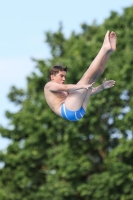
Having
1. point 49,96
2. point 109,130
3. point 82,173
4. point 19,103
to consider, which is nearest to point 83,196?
point 82,173

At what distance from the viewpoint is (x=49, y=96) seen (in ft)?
38.0

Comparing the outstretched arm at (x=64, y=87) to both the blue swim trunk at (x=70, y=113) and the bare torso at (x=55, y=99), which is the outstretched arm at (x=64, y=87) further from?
the blue swim trunk at (x=70, y=113)

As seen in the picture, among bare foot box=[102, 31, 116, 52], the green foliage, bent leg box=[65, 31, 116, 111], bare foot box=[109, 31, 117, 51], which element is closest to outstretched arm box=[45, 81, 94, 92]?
bent leg box=[65, 31, 116, 111]

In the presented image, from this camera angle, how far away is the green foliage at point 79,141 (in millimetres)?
33250

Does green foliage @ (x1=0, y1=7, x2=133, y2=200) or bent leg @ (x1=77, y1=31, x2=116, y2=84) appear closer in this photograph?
bent leg @ (x1=77, y1=31, x2=116, y2=84)

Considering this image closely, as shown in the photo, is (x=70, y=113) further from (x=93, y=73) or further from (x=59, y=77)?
(x=93, y=73)

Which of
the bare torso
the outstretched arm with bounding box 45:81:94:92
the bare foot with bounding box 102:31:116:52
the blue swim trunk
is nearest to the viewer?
the outstretched arm with bounding box 45:81:94:92

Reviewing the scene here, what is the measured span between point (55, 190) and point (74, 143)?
8.19 feet

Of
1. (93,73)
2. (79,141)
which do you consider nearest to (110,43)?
(93,73)

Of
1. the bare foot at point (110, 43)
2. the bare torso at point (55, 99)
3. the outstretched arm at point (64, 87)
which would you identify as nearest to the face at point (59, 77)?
the outstretched arm at point (64, 87)

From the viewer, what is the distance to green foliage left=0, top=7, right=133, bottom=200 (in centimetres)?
3325

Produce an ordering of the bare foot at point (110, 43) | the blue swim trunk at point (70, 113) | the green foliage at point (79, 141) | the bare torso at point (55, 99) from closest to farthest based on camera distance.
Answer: the bare foot at point (110, 43) → the blue swim trunk at point (70, 113) → the bare torso at point (55, 99) → the green foliage at point (79, 141)

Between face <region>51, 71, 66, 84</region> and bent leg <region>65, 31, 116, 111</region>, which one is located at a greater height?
face <region>51, 71, 66, 84</region>

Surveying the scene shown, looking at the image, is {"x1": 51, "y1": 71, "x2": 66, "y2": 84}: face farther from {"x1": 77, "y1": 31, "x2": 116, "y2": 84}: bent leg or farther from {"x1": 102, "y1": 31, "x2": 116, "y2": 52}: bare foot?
{"x1": 102, "y1": 31, "x2": 116, "y2": 52}: bare foot
